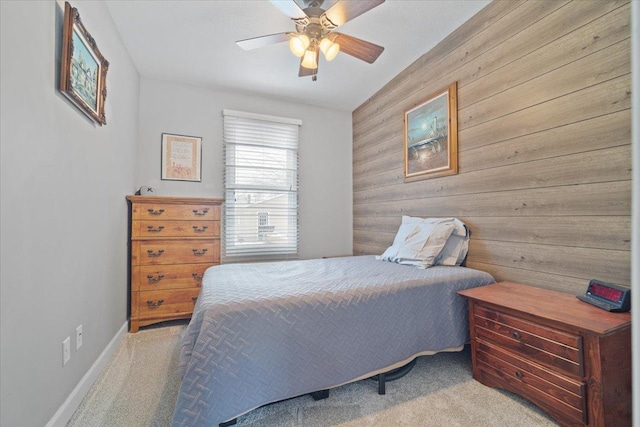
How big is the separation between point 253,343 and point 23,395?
2.80 ft

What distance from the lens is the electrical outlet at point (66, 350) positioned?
129 cm

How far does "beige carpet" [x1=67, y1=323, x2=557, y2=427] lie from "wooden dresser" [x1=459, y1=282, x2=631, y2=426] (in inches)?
5.4

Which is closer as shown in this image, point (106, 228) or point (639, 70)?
point (639, 70)

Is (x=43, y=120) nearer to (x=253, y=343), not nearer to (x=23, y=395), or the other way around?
(x=23, y=395)

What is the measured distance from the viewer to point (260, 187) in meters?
3.35

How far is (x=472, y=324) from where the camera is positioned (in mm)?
1646

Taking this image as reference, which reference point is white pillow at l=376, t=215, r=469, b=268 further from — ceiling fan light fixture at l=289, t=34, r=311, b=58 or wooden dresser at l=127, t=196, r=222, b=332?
wooden dresser at l=127, t=196, r=222, b=332

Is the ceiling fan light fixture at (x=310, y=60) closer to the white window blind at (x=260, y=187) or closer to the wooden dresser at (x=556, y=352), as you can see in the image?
the white window blind at (x=260, y=187)

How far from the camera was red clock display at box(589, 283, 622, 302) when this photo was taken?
4.01ft

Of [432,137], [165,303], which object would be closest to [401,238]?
[432,137]

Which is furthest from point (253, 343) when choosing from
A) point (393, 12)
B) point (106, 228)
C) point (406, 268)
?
point (393, 12)

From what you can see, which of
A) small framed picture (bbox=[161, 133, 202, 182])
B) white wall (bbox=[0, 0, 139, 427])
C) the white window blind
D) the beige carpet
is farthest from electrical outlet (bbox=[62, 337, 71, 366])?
small framed picture (bbox=[161, 133, 202, 182])

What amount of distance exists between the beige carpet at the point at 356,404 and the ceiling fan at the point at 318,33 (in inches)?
88.1

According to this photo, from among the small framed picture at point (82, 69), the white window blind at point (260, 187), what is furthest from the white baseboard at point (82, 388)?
the small framed picture at point (82, 69)
